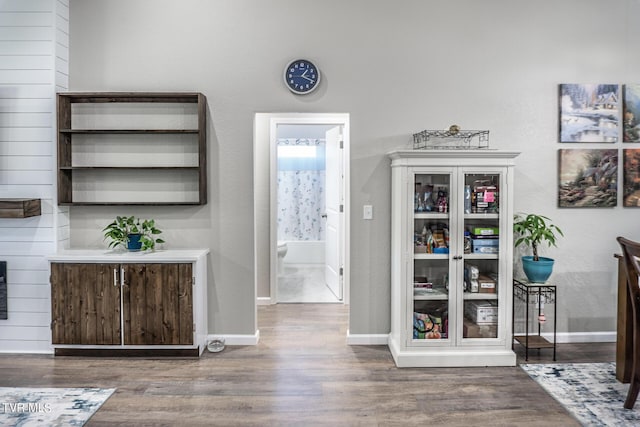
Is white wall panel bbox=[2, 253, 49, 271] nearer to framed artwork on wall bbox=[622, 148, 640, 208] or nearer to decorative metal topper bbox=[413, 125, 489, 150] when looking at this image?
decorative metal topper bbox=[413, 125, 489, 150]

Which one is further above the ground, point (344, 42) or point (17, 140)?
point (344, 42)

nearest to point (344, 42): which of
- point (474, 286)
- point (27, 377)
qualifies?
point (474, 286)

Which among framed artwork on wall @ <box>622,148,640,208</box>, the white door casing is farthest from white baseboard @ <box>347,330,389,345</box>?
framed artwork on wall @ <box>622,148,640,208</box>

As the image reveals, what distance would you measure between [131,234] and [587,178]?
375 cm

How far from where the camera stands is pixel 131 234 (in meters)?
3.52

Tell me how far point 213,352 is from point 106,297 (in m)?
0.92

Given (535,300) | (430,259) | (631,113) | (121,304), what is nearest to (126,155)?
(121,304)

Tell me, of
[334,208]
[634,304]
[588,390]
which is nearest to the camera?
[634,304]

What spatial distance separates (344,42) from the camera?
372 cm

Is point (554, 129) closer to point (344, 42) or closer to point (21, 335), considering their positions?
point (344, 42)

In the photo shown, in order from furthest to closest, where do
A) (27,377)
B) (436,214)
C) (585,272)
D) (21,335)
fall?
(585,272), (21,335), (436,214), (27,377)

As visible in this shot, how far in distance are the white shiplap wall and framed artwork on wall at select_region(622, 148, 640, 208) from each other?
466 centimetres

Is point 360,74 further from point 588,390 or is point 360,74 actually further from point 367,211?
point 588,390

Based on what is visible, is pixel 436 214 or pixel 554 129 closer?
pixel 436 214
